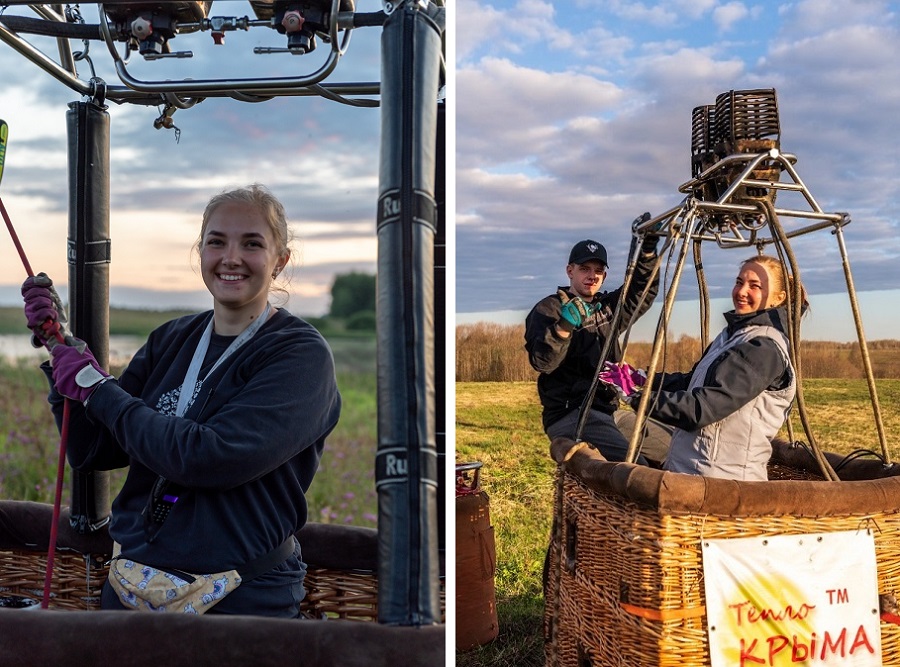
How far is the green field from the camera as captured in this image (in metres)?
4.45

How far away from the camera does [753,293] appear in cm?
261

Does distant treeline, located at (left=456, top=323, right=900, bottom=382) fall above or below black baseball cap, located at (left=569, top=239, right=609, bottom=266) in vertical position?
below

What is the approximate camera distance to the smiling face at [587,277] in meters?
3.28

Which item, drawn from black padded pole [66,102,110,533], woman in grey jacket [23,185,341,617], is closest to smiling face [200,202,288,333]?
woman in grey jacket [23,185,341,617]

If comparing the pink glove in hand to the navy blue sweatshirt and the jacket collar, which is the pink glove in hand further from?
the jacket collar

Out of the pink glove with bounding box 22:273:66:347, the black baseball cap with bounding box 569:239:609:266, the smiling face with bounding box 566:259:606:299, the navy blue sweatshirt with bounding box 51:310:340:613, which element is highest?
the black baseball cap with bounding box 569:239:609:266

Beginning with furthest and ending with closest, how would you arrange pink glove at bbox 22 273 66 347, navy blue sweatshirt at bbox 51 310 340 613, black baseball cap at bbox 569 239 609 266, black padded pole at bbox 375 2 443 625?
black baseball cap at bbox 569 239 609 266, pink glove at bbox 22 273 66 347, navy blue sweatshirt at bbox 51 310 340 613, black padded pole at bbox 375 2 443 625

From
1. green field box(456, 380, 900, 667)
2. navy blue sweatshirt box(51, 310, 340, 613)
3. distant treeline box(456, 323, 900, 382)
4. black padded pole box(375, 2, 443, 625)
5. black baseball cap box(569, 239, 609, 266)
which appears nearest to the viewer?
black padded pole box(375, 2, 443, 625)

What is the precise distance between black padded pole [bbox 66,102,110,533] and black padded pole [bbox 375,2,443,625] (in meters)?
1.37

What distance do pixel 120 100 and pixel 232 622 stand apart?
6.03 feet

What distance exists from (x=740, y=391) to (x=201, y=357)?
145cm

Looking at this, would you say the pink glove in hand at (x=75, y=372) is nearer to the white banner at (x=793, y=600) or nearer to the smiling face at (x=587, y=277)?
the white banner at (x=793, y=600)

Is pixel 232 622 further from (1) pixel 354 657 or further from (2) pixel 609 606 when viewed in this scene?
(2) pixel 609 606

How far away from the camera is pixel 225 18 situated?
193cm
